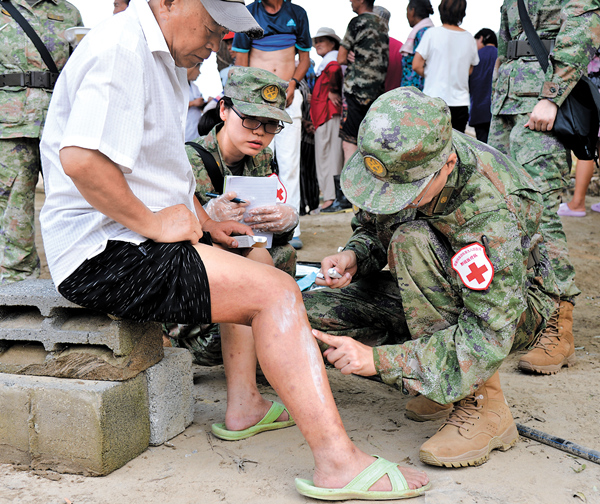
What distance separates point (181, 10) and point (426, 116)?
0.76 metres

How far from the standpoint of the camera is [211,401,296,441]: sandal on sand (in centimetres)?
207

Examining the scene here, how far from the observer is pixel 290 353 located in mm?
1666

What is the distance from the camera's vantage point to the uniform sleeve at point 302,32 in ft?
15.3

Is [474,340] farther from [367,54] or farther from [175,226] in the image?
[367,54]

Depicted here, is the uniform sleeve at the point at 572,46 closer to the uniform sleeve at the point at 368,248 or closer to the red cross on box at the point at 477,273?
the uniform sleeve at the point at 368,248

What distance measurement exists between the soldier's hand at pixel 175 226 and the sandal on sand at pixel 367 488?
0.78 m

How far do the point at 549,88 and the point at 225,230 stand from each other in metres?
1.72

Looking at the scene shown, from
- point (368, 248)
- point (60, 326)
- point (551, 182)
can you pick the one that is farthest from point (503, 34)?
point (60, 326)

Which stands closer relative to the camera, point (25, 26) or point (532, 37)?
point (532, 37)

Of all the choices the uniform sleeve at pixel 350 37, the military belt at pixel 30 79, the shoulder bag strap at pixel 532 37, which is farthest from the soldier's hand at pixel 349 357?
the uniform sleeve at pixel 350 37

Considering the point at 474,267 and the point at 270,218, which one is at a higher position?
the point at 474,267

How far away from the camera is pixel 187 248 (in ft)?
5.61

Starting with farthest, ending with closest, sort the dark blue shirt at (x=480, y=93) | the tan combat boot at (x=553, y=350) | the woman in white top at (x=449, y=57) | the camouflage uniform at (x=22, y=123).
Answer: the dark blue shirt at (x=480, y=93), the woman in white top at (x=449, y=57), the camouflage uniform at (x=22, y=123), the tan combat boot at (x=553, y=350)

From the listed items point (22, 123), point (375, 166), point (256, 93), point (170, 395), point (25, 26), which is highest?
point (25, 26)
